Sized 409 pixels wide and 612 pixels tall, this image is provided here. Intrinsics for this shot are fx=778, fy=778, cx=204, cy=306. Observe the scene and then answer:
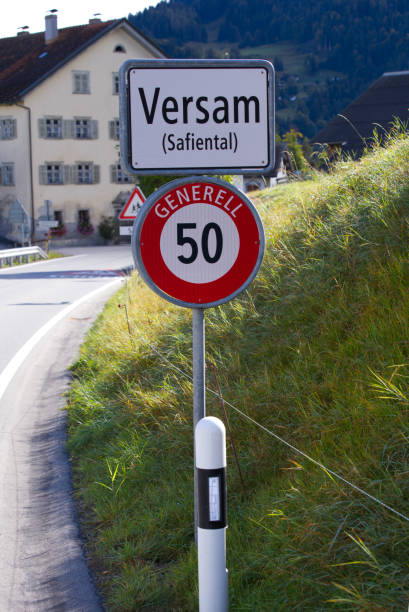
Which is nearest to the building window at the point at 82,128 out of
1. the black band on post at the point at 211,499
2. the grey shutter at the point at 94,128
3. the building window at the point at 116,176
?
the grey shutter at the point at 94,128

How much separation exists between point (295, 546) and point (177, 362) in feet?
10.6

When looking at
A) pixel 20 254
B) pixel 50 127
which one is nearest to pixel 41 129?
pixel 50 127

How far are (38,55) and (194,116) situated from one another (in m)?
52.6

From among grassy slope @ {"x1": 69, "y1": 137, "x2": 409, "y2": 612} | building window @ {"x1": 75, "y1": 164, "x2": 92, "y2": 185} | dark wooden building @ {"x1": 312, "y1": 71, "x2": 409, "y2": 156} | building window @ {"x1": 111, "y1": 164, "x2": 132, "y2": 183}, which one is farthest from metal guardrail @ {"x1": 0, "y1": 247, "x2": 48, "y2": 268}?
grassy slope @ {"x1": 69, "y1": 137, "x2": 409, "y2": 612}

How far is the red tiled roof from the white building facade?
0.34ft

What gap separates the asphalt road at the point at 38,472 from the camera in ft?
12.8

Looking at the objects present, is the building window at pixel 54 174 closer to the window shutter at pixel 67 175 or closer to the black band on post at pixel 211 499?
the window shutter at pixel 67 175

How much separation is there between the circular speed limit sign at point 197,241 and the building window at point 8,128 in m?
48.3

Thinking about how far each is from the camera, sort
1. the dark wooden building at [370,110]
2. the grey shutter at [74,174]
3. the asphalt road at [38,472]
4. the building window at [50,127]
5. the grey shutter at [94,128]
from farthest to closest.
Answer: the grey shutter at [94,128], the grey shutter at [74,174], the building window at [50,127], the dark wooden building at [370,110], the asphalt road at [38,472]

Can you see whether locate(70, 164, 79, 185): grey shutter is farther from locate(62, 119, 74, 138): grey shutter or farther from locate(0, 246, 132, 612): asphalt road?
locate(0, 246, 132, 612): asphalt road

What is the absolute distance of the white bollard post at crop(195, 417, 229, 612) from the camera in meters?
3.04

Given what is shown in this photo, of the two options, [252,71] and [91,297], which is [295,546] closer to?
[252,71]

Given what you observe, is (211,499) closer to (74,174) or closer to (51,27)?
(74,174)

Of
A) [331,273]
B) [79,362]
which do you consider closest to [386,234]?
[331,273]
